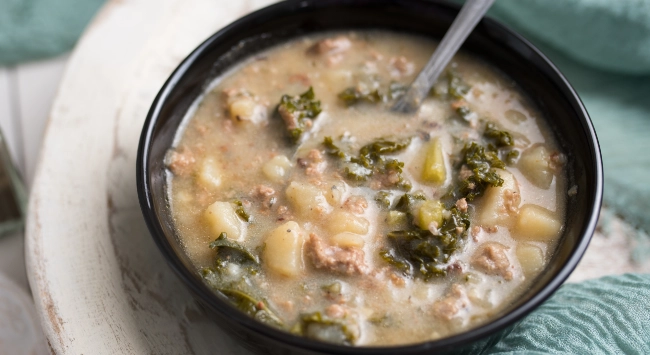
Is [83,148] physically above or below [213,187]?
below

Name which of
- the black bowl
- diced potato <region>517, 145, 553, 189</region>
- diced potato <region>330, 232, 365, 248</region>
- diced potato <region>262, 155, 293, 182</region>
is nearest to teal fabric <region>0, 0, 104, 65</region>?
the black bowl

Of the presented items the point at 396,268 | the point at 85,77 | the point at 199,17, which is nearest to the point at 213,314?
the point at 396,268

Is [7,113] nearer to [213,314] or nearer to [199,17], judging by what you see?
[199,17]

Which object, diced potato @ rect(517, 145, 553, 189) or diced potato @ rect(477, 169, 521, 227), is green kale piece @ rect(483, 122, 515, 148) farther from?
diced potato @ rect(477, 169, 521, 227)

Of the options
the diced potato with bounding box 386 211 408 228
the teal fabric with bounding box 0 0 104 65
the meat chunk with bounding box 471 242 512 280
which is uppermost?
the meat chunk with bounding box 471 242 512 280

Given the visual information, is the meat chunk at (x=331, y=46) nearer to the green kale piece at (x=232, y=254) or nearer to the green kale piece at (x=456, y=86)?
the green kale piece at (x=456, y=86)

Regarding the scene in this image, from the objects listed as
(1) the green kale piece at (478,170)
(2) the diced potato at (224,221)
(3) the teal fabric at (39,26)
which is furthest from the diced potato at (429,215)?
(3) the teal fabric at (39,26)
